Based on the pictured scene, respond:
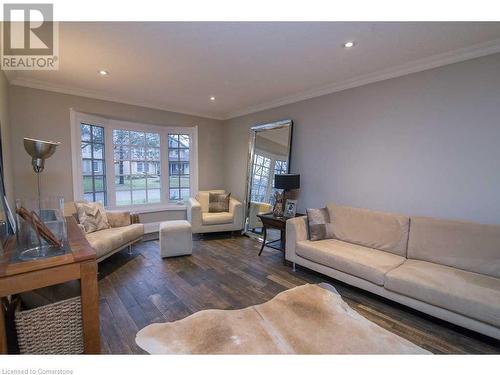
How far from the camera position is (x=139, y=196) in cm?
463

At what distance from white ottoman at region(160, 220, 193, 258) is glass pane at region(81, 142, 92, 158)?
189 cm

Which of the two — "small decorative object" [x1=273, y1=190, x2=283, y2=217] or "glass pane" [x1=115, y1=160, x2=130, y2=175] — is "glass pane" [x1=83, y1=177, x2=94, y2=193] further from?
"small decorative object" [x1=273, y1=190, x2=283, y2=217]

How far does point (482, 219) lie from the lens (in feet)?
7.46

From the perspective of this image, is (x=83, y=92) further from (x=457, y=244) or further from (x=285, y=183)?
(x=457, y=244)

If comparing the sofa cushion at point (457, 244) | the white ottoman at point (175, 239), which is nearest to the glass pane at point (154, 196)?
the white ottoman at point (175, 239)

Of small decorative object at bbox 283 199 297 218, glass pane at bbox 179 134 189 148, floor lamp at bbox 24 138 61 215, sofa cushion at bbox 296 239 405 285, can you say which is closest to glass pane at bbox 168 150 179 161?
glass pane at bbox 179 134 189 148

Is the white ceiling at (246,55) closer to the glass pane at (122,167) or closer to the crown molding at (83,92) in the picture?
the crown molding at (83,92)

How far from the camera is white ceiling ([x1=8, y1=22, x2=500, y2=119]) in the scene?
1.99m

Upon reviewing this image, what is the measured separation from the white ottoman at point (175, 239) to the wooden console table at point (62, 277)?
1821mm

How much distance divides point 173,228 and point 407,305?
2.89 meters

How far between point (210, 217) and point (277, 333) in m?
2.76

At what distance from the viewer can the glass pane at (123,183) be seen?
Result: 4.34 metres
